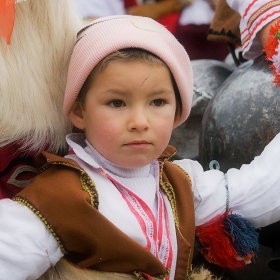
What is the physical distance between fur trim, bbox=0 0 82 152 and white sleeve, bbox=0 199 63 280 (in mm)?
190

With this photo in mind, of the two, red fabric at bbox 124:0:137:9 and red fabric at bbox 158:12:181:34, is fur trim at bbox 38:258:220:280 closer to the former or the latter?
red fabric at bbox 158:12:181:34

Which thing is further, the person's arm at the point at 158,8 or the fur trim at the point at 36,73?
the person's arm at the point at 158,8

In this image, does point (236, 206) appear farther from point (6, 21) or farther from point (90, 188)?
point (6, 21)

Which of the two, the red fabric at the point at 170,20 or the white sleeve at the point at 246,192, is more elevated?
the white sleeve at the point at 246,192

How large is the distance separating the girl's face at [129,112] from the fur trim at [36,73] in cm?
10

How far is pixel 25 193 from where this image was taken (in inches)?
47.7

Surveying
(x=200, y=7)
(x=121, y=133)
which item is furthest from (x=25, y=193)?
(x=200, y=7)

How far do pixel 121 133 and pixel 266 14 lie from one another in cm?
78

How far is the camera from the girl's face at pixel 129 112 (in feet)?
Result: 4.04

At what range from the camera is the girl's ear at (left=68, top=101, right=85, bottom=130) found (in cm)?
133

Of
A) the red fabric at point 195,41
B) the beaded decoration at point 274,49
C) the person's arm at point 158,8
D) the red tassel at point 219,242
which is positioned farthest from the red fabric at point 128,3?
the red tassel at point 219,242

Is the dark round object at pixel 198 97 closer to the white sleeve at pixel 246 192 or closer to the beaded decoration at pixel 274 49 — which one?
the beaded decoration at pixel 274 49

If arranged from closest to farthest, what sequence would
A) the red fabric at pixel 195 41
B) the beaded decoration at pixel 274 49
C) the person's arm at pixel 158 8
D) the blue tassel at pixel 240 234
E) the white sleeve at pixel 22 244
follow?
the white sleeve at pixel 22 244, the blue tassel at pixel 240 234, the beaded decoration at pixel 274 49, the red fabric at pixel 195 41, the person's arm at pixel 158 8

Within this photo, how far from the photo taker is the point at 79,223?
1.19m
